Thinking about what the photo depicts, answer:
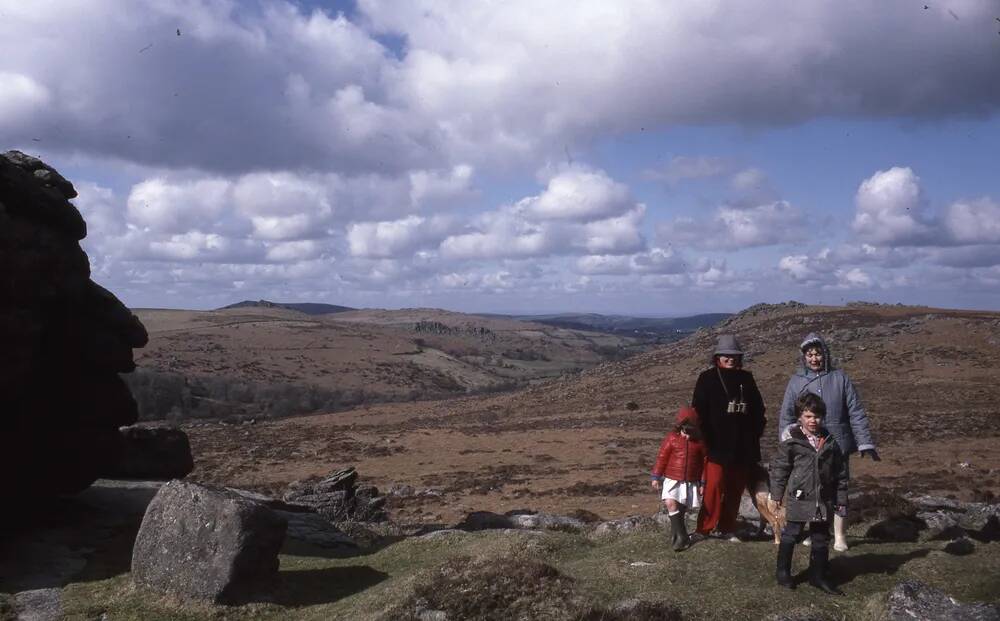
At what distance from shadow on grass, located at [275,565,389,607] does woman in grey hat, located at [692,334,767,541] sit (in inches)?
195

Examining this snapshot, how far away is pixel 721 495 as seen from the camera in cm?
1077

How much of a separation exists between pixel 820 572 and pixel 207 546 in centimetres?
769

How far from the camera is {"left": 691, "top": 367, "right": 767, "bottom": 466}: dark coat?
1041cm

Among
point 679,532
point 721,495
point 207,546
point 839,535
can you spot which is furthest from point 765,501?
point 207,546

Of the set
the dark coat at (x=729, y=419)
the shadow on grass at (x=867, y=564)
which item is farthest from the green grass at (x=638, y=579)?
the dark coat at (x=729, y=419)

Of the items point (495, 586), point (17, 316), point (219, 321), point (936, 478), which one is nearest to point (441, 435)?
point (936, 478)

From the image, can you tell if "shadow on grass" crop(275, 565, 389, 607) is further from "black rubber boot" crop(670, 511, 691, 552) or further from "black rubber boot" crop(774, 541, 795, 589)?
"black rubber boot" crop(774, 541, 795, 589)

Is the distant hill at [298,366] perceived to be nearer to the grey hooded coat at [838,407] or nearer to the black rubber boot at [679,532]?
the black rubber boot at [679,532]

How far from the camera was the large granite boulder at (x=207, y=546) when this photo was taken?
34.6 ft

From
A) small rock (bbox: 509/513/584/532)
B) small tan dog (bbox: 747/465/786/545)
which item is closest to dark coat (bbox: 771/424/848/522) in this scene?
small tan dog (bbox: 747/465/786/545)

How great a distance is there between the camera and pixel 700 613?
8.45m

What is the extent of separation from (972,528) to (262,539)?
1176cm

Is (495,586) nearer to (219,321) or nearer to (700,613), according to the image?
(700,613)

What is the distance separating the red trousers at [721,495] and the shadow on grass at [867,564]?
1458 millimetres
